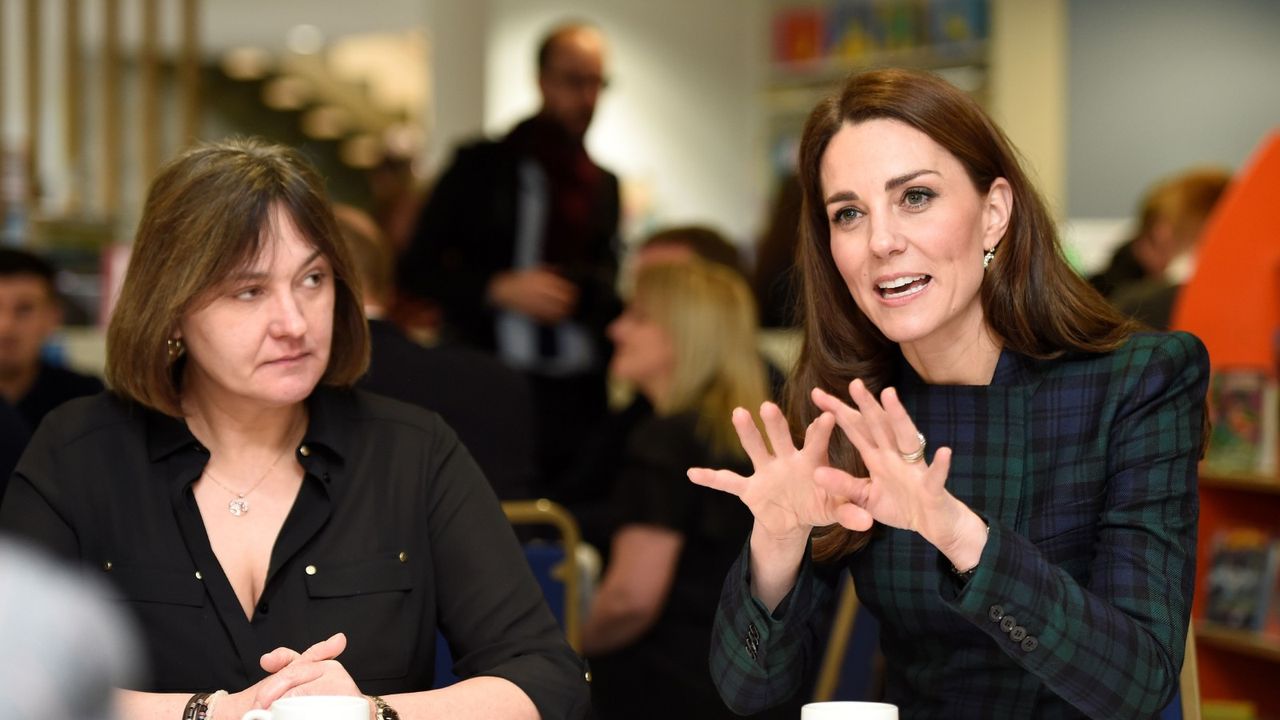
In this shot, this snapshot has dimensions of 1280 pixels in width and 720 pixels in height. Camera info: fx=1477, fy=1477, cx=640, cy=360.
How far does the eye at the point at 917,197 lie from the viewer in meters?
1.73

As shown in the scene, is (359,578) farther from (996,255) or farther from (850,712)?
(996,255)

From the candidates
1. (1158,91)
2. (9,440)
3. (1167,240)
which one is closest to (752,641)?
(9,440)

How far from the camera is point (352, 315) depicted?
6.43 ft

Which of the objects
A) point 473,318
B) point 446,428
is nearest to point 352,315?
point 446,428

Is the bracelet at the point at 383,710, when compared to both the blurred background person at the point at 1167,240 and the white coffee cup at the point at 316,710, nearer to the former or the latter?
the white coffee cup at the point at 316,710

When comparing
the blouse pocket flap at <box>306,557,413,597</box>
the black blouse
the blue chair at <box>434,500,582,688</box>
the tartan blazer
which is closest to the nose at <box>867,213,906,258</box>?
the tartan blazer

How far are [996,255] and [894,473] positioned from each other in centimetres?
51

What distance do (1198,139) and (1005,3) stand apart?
106cm

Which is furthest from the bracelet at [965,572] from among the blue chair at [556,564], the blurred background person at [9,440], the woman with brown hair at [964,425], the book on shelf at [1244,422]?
the book on shelf at [1244,422]

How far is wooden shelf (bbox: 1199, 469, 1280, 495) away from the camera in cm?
386

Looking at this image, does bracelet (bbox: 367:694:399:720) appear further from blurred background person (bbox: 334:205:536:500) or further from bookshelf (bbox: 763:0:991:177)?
bookshelf (bbox: 763:0:991:177)

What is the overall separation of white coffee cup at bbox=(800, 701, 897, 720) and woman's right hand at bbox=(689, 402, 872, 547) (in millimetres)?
245

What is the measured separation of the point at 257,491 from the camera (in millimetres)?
1865

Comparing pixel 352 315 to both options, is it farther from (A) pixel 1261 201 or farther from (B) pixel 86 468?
(A) pixel 1261 201
